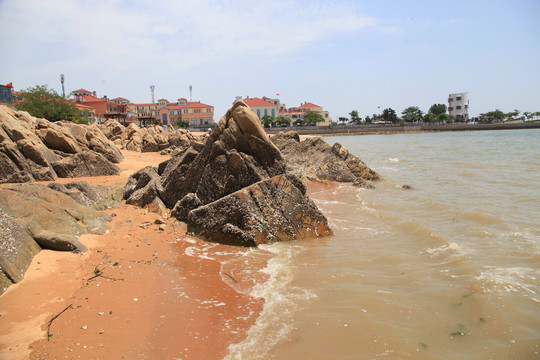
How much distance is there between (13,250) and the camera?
405 cm

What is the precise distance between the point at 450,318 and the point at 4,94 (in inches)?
2419

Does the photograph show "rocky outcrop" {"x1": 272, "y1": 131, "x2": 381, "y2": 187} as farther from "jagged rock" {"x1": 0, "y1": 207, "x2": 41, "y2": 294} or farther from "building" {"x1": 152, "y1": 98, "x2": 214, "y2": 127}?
"building" {"x1": 152, "y1": 98, "x2": 214, "y2": 127}

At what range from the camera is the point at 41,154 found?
31.9 ft

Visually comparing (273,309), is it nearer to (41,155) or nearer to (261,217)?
(261,217)

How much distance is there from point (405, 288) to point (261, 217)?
2.57m

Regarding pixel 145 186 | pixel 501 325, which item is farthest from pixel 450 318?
pixel 145 186

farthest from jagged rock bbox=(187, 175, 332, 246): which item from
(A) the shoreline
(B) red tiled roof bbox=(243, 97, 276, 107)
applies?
(B) red tiled roof bbox=(243, 97, 276, 107)

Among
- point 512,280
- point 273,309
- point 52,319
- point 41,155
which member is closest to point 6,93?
point 41,155

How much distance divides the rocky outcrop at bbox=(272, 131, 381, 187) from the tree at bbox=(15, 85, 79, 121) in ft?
82.3

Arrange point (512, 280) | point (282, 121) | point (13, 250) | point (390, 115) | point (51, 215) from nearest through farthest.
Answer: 1. point (13, 250)
2. point (512, 280)
3. point (51, 215)
4. point (282, 121)
5. point (390, 115)

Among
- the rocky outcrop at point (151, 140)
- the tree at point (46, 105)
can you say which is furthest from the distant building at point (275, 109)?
the rocky outcrop at point (151, 140)

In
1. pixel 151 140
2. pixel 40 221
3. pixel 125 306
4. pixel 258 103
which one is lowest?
pixel 125 306

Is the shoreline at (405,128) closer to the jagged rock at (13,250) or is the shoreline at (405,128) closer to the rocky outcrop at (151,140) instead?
the rocky outcrop at (151,140)

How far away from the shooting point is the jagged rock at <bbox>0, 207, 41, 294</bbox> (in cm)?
380
